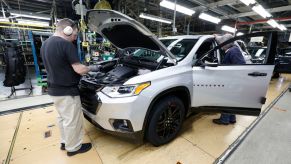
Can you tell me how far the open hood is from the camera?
6.31 ft

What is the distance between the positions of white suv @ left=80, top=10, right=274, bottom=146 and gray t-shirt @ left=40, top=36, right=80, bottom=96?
0.30 meters

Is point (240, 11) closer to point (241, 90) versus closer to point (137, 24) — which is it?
point (241, 90)

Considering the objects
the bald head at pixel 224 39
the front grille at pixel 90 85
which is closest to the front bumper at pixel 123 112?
the front grille at pixel 90 85

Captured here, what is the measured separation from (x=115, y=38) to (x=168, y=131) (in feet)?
6.15

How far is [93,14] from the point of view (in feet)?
7.46

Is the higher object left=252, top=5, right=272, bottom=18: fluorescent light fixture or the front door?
left=252, top=5, right=272, bottom=18: fluorescent light fixture

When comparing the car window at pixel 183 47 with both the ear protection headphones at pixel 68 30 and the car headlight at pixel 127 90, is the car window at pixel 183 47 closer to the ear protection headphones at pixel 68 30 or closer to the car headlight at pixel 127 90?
the car headlight at pixel 127 90

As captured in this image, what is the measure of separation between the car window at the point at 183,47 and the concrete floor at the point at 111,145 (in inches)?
52.6

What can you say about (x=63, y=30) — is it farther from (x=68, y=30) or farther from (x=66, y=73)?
(x=66, y=73)

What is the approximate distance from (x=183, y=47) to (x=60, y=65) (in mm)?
1942

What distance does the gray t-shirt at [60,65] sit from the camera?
5.65ft

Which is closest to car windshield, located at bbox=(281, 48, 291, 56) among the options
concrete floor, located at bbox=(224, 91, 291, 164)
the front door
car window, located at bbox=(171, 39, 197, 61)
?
concrete floor, located at bbox=(224, 91, 291, 164)

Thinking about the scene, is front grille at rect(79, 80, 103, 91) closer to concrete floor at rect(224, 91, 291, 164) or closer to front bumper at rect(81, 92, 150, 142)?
front bumper at rect(81, 92, 150, 142)

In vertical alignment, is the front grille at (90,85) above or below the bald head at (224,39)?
below
